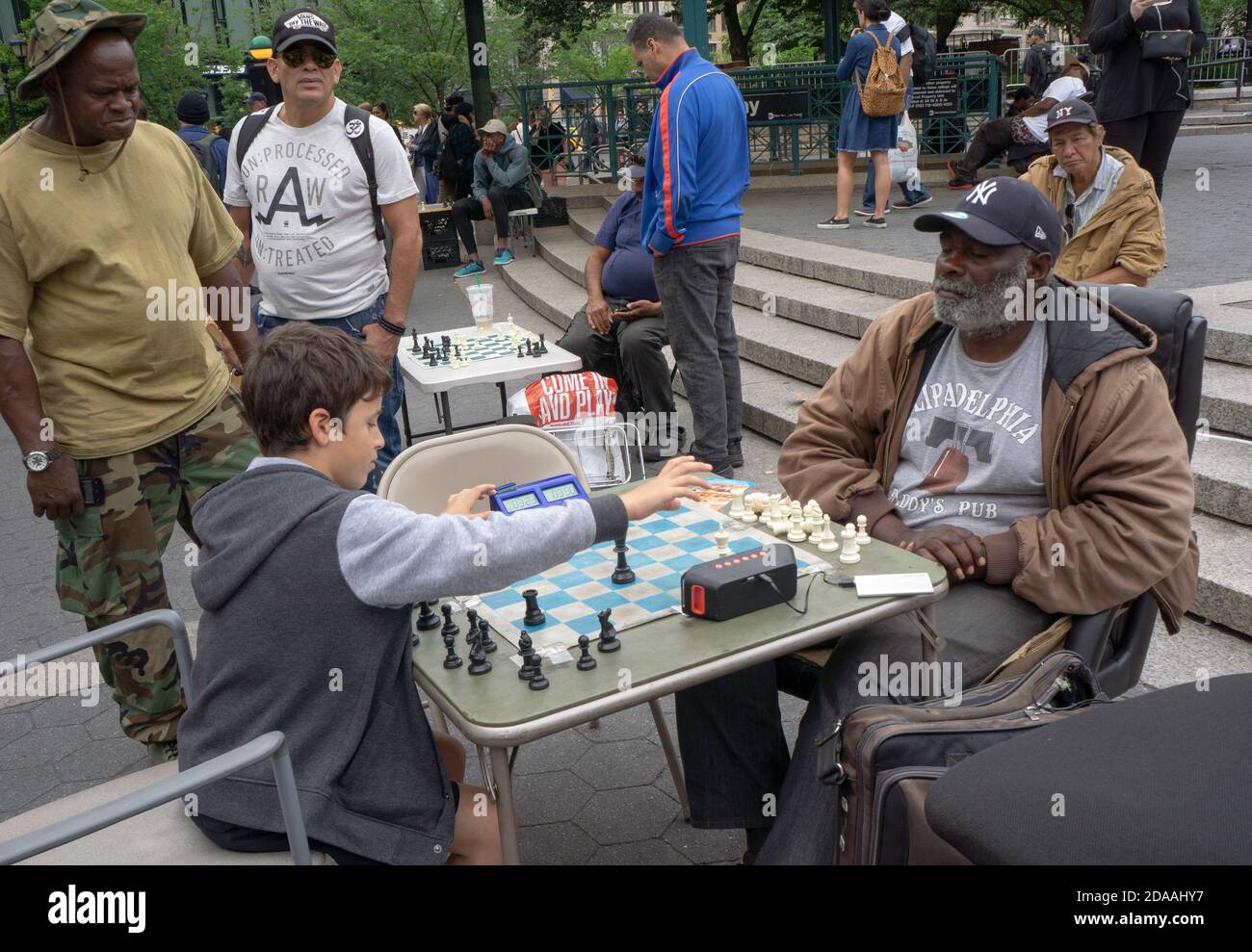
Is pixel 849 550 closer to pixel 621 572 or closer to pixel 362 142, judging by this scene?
pixel 621 572

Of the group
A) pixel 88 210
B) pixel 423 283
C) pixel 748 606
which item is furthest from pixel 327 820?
pixel 423 283

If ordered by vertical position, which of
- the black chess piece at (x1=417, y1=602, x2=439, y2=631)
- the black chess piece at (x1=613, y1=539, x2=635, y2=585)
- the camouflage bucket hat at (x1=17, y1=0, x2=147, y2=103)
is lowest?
the black chess piece at (x1=417, y1=602, x2=439, y2=631)

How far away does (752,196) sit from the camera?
1340cm

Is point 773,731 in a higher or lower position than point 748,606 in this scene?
lower

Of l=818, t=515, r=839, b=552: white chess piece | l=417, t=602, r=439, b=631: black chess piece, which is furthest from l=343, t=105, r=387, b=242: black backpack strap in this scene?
l=818, t=515, r=839, b=552: white chess piece

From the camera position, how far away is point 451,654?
7.11 ft

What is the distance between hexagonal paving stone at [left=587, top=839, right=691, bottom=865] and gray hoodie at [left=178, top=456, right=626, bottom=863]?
1.04m

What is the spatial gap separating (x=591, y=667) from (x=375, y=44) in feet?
85.9

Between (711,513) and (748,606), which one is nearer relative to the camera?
(748,606)

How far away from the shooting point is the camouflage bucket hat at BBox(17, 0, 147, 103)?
9.18ft

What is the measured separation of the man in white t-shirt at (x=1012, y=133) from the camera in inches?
401

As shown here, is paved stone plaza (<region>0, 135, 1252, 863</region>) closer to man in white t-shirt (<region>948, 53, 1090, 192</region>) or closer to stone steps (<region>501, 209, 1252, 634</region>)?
stone steps (<region>501, 209, 1252, 634</region>)

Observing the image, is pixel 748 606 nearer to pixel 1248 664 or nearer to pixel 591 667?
pixel 591 667

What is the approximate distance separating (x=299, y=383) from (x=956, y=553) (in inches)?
65.0
